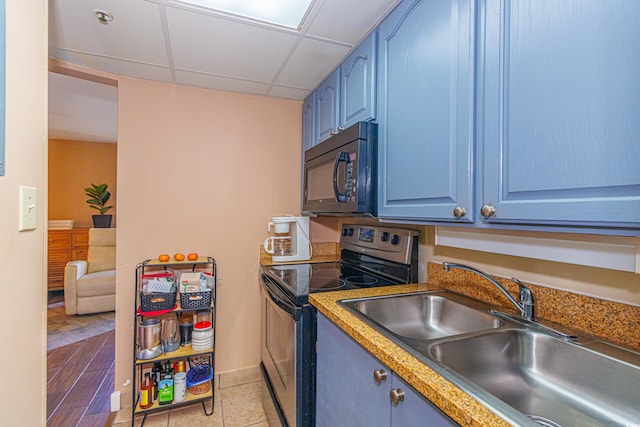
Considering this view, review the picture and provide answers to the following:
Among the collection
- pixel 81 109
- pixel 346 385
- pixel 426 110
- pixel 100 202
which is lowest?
pixel 346 385

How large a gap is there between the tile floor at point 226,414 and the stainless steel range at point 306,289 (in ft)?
0.84

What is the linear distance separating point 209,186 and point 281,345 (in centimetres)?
122

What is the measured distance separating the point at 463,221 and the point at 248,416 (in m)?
1.78

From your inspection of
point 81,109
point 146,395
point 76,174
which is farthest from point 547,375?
point 76,174

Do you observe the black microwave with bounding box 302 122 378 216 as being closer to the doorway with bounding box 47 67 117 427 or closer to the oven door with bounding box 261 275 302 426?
the oven door with bounding box 261 275 302 426

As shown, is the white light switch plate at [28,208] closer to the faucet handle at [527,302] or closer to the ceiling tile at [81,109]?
the faucet handle at [527,302]

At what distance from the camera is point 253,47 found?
1559 millimetres

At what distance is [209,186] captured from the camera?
7.03 ft

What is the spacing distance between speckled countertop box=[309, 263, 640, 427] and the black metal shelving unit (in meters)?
0.99

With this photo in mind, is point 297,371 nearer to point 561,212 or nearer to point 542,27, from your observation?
point 561,212

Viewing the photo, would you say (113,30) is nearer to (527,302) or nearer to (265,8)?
(265,8)

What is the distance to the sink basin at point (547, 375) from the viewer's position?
0.73m

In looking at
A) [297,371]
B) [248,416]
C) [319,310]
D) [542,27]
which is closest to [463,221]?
[542,27]

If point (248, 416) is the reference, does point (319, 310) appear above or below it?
above
